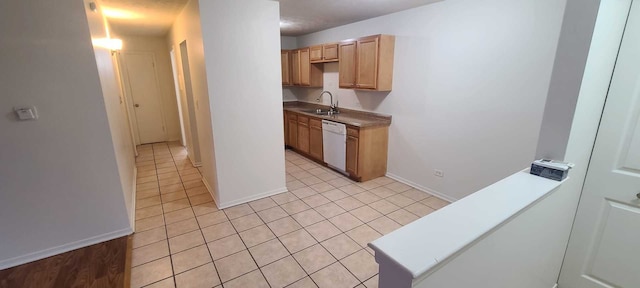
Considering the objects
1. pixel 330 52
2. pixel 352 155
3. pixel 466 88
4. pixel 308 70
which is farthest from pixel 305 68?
→ pixel 466 88

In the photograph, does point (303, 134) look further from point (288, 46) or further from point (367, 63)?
point (288, 46)

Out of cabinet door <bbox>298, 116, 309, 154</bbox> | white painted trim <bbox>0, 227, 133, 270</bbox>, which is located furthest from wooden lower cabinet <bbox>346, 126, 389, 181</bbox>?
white painted trim <bbox>0, 227, 133, 270</bbox>

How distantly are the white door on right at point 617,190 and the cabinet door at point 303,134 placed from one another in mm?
3848

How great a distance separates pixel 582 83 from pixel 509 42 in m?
1.37

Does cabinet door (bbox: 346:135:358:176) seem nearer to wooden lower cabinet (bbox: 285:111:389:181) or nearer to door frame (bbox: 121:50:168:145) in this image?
wooden lower cabinet (bbox: 285:111:389:181)

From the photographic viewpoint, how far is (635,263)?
1.55 meters

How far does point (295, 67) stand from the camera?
563 centimetres

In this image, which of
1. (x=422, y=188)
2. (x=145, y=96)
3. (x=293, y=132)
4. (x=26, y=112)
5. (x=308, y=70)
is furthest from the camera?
(x=145, y=96)

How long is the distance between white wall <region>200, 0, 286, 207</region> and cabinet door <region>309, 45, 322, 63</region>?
175cm

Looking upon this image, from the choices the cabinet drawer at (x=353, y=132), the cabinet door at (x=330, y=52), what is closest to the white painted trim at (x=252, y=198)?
the cabinet drawer at (x=353, y=132)

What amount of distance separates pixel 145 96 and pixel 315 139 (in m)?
4.08

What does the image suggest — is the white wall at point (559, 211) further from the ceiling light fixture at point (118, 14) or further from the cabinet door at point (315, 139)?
the ceiling light fixture at point (118, 14)

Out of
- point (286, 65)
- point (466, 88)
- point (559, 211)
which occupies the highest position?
point (286, 65)

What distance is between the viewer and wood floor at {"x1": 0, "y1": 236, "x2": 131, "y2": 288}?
1999mm
